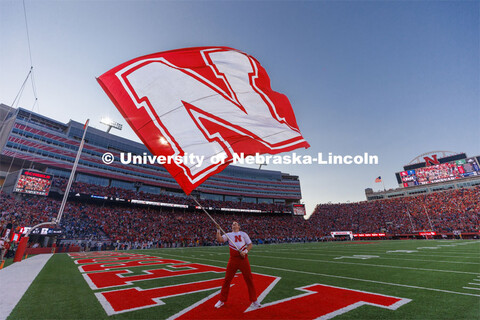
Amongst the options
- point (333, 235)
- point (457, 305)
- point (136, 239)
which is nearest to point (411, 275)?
point (457, 305)

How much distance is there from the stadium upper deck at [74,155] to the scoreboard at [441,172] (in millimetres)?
46082

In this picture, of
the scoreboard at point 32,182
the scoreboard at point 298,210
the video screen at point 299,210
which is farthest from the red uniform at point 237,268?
the video screen at point 299,210

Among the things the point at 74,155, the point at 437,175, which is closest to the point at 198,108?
the point at 74,155

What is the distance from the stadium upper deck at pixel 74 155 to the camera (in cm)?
3578

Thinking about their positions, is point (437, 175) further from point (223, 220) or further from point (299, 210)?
point (223, 220)

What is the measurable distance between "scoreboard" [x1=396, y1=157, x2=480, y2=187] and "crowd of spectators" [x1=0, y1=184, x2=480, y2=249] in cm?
447

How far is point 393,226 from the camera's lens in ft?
158

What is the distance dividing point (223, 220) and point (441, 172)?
57.2 metres

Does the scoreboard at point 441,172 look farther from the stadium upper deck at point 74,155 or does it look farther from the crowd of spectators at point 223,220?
the stadium upper deck at point 74,155

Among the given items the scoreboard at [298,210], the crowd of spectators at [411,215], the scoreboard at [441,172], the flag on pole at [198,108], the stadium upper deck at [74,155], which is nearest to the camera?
the flag on pole at [198,108]

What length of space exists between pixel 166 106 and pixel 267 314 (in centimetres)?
498

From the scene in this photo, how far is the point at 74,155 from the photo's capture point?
4131 centimetres

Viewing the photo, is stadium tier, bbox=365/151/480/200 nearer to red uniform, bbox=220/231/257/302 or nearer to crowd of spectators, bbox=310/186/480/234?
crowd of spectators, bbox=310/186/480/234

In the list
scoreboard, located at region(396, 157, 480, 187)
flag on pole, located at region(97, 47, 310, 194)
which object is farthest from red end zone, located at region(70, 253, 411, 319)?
scoreboard, located at region(396, 157, 480, 187)
